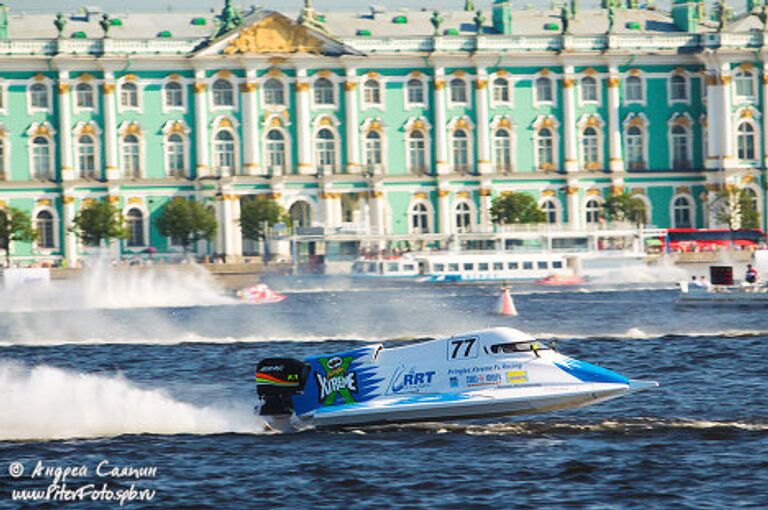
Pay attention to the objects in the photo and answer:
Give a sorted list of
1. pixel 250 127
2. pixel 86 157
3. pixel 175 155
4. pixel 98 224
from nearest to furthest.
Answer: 1. pixel 98 224
2. pixel 86 157
3. pixel 250 127
4. pixel 175 155

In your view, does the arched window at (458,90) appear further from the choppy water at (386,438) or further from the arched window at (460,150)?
the choppy water at (386,438)

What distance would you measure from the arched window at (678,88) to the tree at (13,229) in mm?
39434

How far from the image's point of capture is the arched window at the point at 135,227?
11412 cm

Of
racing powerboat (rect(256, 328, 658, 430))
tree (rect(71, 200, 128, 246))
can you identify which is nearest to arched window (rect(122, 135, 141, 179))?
tree (rect(71, 200, 128, 246))

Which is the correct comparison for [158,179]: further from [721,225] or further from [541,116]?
[721,225]

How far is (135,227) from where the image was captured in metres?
115

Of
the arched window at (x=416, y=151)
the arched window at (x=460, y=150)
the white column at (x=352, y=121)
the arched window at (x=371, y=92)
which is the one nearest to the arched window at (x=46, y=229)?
the white column at (x=352, y=121)

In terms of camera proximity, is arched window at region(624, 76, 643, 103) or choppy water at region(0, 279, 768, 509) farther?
arched window at region(624, 76, 643, 103)

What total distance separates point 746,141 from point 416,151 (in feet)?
66.7

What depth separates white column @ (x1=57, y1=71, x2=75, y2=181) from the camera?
373ft

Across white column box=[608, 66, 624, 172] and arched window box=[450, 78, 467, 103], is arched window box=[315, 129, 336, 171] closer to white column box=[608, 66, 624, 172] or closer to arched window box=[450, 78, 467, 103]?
arched window box=[450, 78, 467, 103]

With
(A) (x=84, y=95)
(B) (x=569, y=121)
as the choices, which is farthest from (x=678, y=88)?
(A) (x=84, y=95)

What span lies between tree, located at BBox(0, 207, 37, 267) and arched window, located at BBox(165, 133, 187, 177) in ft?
31.1

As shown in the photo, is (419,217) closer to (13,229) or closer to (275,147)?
(275,147)
